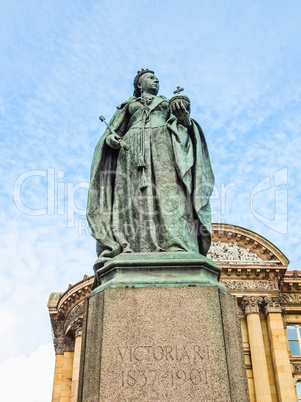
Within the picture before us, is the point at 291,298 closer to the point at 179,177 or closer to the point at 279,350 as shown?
the point at 279,350

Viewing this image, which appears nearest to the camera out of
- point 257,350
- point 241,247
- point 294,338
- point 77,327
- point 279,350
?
point 279,350

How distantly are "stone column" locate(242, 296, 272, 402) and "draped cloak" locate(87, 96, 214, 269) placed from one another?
998 inches

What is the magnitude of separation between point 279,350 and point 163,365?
27.7 m

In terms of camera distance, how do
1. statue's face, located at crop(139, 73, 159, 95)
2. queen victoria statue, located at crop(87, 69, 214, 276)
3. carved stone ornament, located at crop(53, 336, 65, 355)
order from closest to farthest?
queen victoria statue, located at crop(87, 69, 214, 276) < statue's face, located at crop(139, 73, 159, 95) < carved stone ornament, located at crop(53, 336, 65, 355)

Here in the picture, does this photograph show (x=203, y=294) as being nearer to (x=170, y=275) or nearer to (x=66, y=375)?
(x=170, y=275)

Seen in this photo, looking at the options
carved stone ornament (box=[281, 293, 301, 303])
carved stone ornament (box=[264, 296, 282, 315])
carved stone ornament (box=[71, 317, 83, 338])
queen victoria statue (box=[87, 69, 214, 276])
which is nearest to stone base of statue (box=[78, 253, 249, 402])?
queen victoria statue (box=[87, 69, 214, 276])

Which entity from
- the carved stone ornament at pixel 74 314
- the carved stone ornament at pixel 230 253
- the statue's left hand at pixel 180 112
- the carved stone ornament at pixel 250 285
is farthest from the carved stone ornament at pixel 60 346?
the statue's left hand at pixel 180 112

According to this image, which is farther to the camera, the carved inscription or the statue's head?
the statue's head

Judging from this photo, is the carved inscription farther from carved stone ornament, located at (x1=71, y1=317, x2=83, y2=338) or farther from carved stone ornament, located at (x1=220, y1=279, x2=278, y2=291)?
carved stone ornament, located at (x1=71, y1=317, x2=83, y2=338)

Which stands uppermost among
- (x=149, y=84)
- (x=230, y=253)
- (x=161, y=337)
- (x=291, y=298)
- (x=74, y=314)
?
(x=230, y=253)

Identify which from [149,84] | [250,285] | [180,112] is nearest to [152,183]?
[180,112]

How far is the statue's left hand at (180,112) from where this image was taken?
564 cm

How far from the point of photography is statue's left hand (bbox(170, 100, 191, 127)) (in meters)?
5.64

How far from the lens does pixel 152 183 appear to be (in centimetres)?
546
